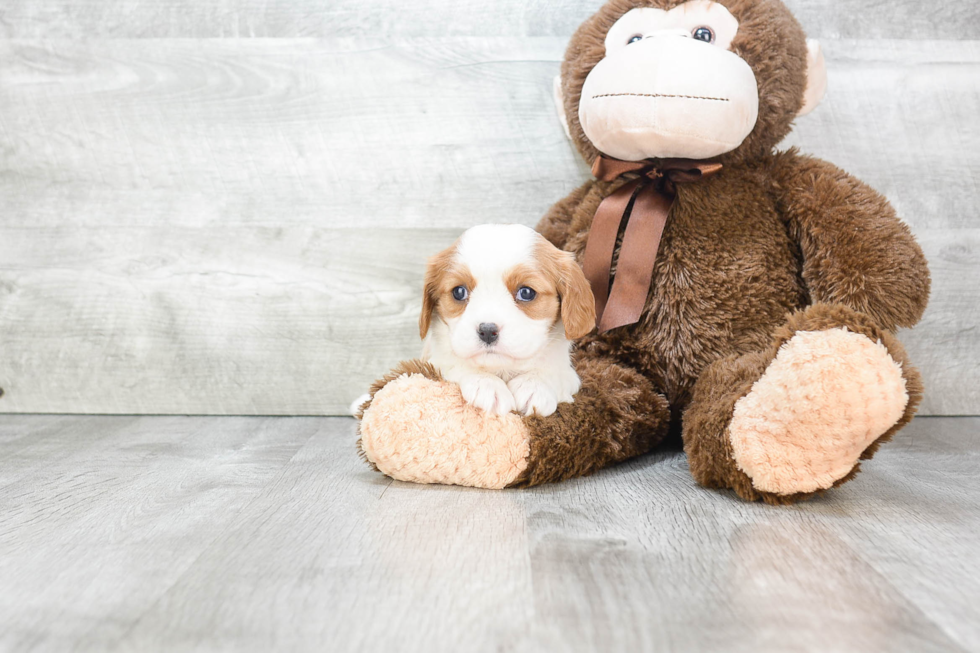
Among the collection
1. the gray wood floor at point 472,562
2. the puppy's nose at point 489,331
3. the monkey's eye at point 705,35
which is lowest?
the gray wood floor at point 472,562

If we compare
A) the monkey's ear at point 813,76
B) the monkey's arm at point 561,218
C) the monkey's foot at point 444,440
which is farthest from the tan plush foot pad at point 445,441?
the monkey's ear at point 813,76

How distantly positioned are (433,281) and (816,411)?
45 centimetres

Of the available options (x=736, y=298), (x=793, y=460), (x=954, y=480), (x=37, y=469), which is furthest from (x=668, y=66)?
(x=37, y=469)

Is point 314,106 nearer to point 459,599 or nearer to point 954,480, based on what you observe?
A: point 459,599

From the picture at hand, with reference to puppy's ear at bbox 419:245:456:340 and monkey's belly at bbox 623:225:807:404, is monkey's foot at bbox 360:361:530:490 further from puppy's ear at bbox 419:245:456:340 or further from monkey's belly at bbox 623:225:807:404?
monkey's belly at bbox 623:225:807:404

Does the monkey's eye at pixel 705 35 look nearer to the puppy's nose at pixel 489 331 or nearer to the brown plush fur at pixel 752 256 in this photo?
the brown plush fur at pixel 752 256

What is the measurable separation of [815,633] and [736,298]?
22.7 inches

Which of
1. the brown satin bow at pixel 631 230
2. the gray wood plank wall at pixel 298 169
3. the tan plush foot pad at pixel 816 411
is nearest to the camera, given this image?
the tan plush foot pad at pixel 816 411

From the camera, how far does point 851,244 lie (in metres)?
0.98

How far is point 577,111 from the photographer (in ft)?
3.67

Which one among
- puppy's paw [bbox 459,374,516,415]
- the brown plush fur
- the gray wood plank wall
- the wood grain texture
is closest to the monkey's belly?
the brown plush fur

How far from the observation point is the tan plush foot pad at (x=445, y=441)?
88 cm

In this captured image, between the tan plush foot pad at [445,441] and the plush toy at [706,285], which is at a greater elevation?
the plush toy at [706,285]

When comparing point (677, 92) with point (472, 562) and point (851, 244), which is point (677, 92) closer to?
point (851, 244)
